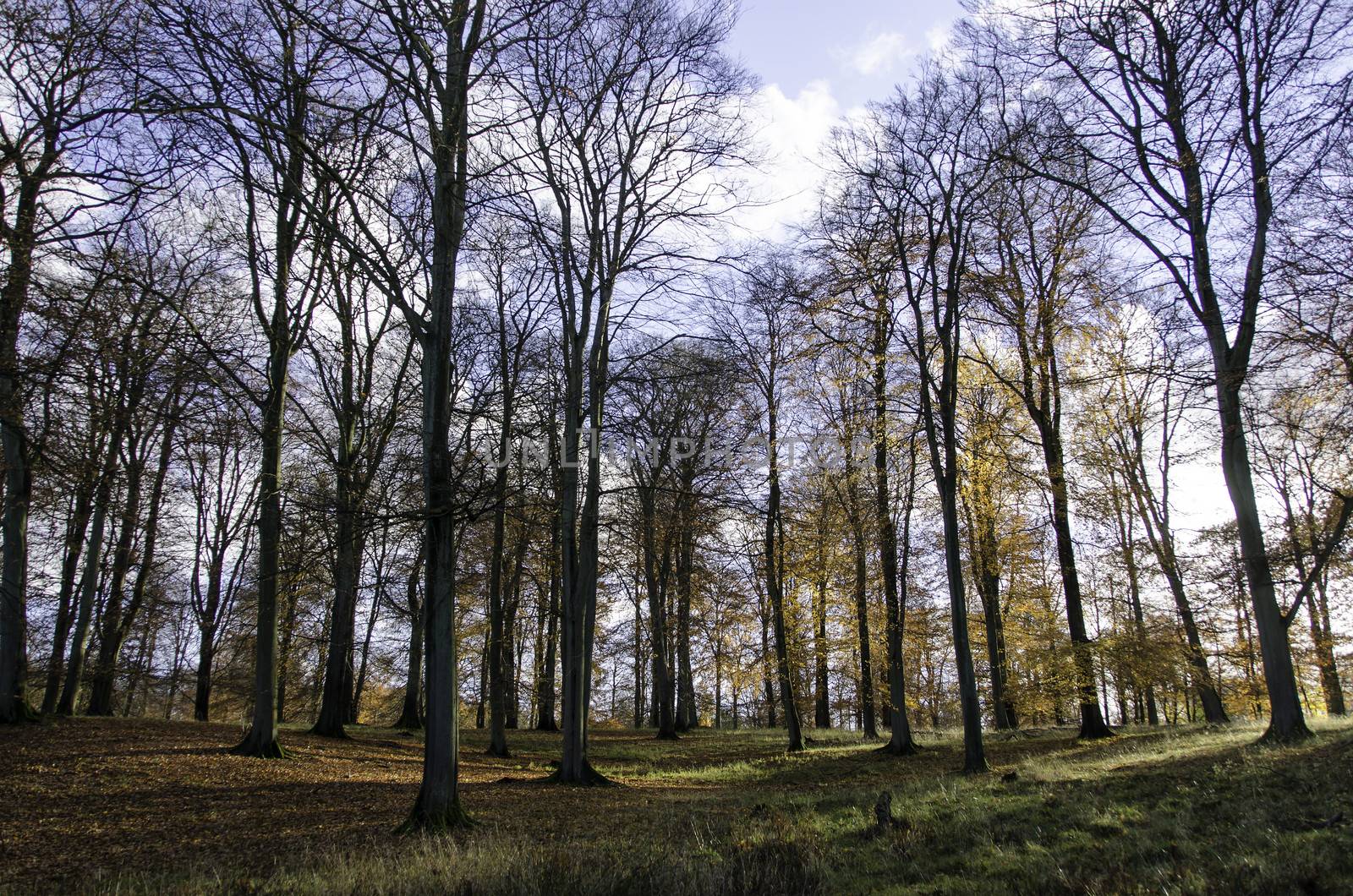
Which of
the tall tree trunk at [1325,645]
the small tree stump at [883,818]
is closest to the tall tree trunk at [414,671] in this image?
the small tree stump at [883,818]

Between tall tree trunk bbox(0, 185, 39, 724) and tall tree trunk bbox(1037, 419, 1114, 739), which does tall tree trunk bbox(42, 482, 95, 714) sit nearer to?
tall tree trunk bbox(0, 185, 39, 724)

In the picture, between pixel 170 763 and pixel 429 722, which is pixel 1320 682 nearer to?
pixel 429 722

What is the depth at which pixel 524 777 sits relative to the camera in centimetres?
1335

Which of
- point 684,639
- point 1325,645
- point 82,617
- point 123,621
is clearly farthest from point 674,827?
point 1325,645

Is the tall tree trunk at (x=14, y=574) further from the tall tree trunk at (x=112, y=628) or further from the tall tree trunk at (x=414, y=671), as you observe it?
the tall tree trunk at (x=414, y=671)

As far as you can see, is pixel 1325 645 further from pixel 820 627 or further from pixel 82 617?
pixel 82 617

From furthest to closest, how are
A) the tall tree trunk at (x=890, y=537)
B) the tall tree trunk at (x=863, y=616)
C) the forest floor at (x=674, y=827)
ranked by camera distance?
the tall tree trunk at (x=863, y=616) → the tall tree trunk at (x=890, y=537) → the forest floor at (x=674, y=827)

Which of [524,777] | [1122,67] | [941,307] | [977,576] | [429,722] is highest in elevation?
[1122,67]

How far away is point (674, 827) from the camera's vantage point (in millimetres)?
7762

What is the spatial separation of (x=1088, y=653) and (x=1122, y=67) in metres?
11.1

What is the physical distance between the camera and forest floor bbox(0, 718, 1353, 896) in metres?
5.21

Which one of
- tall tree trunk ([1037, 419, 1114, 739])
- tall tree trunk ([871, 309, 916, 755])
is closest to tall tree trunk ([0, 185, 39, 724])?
tall tree trunk ([871, 309, 916, 755])

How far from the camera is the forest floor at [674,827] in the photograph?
5.21 m

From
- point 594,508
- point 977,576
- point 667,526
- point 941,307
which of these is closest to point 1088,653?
point 977,576
